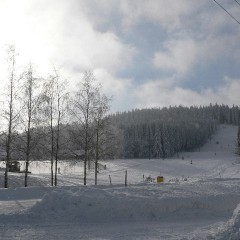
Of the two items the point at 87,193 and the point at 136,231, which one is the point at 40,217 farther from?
the point at 136,231

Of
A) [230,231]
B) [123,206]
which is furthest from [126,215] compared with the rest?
[230,231]

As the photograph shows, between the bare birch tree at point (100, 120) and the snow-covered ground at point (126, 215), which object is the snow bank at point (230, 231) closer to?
the snow-covered ground at point (126, 215)

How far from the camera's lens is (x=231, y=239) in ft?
33.1

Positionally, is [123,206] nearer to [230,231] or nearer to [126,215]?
[126,215]

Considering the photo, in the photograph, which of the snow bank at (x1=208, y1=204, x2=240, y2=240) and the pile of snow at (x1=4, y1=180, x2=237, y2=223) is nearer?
the snow bank at (x1=208, y1=204, x2=240, y2=240)

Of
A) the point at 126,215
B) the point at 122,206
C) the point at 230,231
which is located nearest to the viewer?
the point at 230,231

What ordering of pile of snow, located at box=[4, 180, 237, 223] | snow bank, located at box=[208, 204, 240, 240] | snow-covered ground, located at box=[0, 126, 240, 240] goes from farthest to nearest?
1. pile of snow, located at box=[4, 180, 237, 223]
2. snow-covered ground, located at box=[0, 126, 240, 240]
3. snow bank, located at box=[208, 204, 240, 240]

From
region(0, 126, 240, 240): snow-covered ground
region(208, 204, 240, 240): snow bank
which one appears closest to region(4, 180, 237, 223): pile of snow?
region(0, 126, 240, 240): snow-covered ground

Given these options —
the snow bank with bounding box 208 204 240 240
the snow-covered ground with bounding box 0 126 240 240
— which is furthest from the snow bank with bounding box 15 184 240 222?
the snow bank with bounding box 208 204 240 240

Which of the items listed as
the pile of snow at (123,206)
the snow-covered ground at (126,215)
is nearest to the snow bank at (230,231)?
the snow-covered ground at (126,215)

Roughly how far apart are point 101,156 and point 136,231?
19710mm

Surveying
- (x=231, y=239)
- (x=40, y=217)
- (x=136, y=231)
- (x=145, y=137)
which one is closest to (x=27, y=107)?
(x=40, y=217)

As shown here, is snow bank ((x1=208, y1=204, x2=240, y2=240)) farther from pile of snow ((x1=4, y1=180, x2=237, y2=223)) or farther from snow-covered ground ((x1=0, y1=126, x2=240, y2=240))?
pile of snow ((x1=4, y1=180, x2=237, y2=223))

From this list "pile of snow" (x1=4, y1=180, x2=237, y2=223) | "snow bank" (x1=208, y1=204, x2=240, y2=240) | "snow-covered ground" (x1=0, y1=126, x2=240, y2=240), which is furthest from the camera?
"pile of snow" (x1=4, y1=180, x2=237, y2=223)
